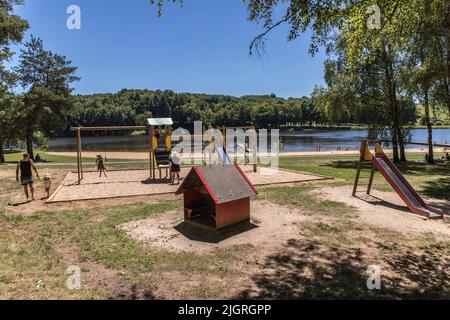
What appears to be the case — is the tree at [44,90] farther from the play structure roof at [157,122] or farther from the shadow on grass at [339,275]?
the shadow on grass at [339,275]

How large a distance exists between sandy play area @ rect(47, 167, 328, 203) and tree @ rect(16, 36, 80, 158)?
63.5 ft

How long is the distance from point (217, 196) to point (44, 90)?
32.4 meters

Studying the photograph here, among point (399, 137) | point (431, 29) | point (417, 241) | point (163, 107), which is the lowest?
point (417, 241)

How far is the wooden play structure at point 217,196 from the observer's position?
8023 millimetres

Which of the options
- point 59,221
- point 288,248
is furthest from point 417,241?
point 59,221

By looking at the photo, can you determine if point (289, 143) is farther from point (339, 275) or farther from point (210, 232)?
point (339, 275)

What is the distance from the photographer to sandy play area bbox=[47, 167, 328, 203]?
41.0 ft

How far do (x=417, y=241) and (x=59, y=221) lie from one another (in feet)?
28.4

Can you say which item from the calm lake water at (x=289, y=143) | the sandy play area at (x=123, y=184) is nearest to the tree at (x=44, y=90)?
the sandy play area at (x=123, y=184)

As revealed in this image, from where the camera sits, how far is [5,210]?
10.0 m

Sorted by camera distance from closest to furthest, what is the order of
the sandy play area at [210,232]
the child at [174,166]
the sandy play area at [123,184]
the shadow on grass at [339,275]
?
the shadow on grass at [339,275] < the sandy play area at [210,232] < the sandy play area at [123,184] < the child at [174,166]

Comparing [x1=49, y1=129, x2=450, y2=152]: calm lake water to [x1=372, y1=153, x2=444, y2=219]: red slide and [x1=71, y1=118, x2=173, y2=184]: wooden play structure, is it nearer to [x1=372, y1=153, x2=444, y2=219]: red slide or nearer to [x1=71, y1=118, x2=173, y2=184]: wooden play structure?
[x1=71, y1=118, x2=173, y2=184]: wooden play structure

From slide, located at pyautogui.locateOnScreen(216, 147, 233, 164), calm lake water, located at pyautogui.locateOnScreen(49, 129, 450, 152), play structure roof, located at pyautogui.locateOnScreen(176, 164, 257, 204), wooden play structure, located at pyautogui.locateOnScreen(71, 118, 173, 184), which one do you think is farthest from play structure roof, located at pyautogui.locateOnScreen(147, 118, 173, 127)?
calm lake water, located at pyautogui.locateOnScreen(49, 129, 450, 152)
